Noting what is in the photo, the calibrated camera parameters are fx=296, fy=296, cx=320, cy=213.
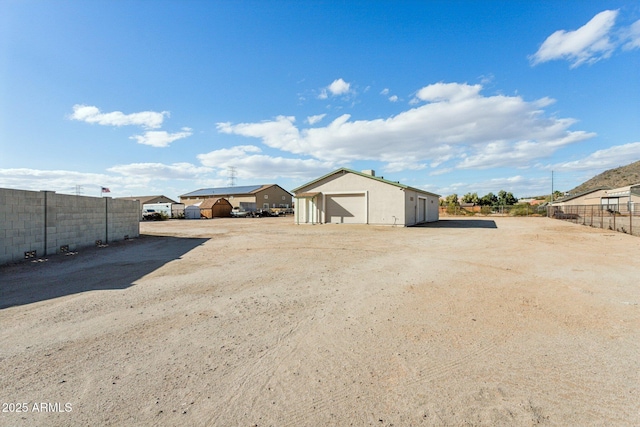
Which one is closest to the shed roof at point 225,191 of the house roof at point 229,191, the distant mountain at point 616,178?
the house roof at point 229,191

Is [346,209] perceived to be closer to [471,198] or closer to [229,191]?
[229,191]

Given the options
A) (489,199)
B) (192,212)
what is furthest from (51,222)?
(489,199)

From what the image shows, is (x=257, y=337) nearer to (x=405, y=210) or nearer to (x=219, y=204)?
(x=405, y=210)

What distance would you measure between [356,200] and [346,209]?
115 centimetres

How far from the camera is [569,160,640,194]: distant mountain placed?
203 feet

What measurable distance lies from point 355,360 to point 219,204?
44235 millimetres

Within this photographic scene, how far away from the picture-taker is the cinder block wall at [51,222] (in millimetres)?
8859

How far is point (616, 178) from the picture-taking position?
2653 inches

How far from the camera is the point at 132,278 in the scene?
23.5 ft

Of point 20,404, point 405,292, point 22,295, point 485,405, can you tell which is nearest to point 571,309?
point 405,292

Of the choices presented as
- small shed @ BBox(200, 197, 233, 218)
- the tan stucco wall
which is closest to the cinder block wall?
small shed @ BBox(200, 197, 233, 218)

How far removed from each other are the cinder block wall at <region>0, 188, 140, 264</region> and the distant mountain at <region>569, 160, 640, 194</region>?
3093 inches

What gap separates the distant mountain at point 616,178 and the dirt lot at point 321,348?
7439 cm

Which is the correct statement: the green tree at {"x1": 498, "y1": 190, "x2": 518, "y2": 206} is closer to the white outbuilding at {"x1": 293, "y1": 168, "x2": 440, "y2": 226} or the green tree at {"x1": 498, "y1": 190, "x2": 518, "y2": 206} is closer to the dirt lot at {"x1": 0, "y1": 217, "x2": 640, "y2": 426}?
the white outbuilding at {"x1": 293, "y1": 168, "x2": 440, "y2": 226}
